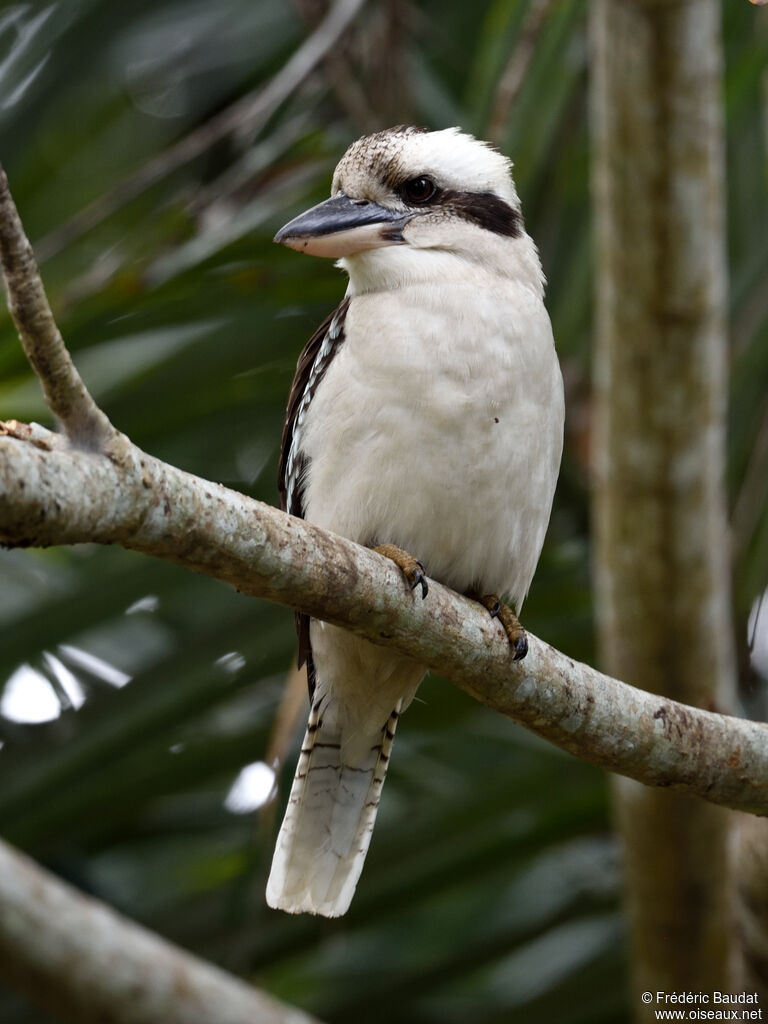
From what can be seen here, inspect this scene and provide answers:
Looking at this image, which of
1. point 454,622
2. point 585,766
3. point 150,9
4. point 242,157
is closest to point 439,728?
point 585,766

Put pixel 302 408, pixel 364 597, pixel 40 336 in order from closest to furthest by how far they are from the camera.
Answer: pixel 40 336
pixel 364 597
pixel 302 408

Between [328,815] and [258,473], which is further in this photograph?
[258,473]

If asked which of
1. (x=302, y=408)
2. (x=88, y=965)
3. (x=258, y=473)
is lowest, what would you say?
(x=258, y=473)

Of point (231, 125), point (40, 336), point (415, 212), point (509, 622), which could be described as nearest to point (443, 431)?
point (509, 622)

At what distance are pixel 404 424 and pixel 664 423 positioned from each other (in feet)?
1.67

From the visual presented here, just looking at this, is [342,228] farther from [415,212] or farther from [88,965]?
[88,965]

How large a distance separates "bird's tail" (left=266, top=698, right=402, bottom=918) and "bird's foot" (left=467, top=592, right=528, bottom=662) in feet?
1.40

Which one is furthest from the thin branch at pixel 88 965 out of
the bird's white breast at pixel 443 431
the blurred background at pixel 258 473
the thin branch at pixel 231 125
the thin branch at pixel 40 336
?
the thin branch at pixel 231 125

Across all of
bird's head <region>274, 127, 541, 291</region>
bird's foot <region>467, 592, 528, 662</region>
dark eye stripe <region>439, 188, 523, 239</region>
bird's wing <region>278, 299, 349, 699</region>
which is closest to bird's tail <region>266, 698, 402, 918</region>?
bird's wing <region>278, 299, 349, 699</region>

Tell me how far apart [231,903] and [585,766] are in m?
0.91

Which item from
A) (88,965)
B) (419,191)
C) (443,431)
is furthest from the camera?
(419,191)

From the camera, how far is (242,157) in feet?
11.9

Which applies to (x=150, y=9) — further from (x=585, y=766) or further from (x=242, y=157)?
(x=585, y=766)

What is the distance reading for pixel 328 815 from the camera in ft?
10.7
